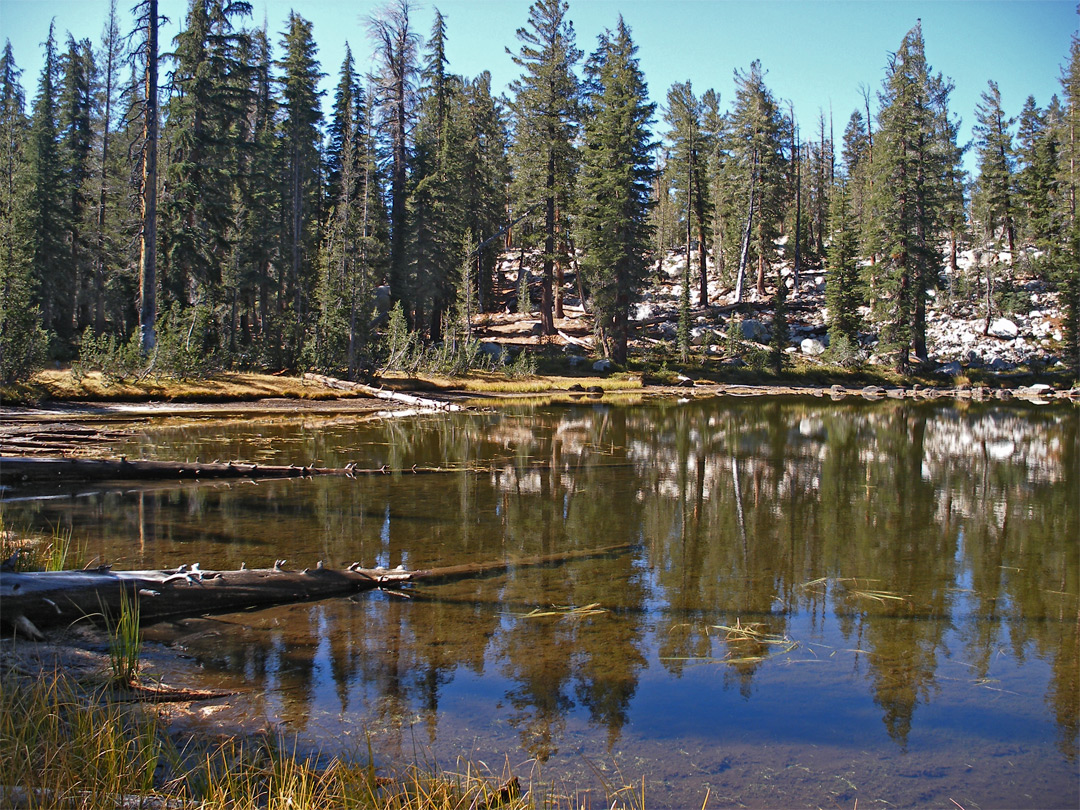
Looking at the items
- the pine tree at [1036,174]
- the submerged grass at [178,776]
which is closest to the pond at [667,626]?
the submerged grass at [178,776]

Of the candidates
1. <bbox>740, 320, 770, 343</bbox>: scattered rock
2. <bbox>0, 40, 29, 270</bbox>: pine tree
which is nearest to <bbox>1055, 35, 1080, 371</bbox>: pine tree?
<bbox>740, 320, 770, 343</bbox>: scattered rock

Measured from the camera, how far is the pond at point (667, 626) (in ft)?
15.2

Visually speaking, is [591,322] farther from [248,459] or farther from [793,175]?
[248,459]

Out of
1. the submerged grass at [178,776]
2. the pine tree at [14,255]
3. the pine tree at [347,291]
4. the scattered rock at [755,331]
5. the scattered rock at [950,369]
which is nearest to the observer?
the submerged grass at [178,776]

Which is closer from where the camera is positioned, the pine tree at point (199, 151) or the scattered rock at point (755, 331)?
the pine tree at point (199, 151)

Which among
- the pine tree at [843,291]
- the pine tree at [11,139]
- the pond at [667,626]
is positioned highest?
the pine tree at [11,139]

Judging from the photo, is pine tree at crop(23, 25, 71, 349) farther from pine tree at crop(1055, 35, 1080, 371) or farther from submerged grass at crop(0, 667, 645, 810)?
pine tree at crop(1055, 35, 1080, 371)

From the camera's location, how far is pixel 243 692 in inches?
206

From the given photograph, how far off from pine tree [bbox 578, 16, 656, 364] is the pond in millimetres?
27903

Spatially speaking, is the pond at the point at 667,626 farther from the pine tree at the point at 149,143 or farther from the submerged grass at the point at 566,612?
the pine tree at the point at 149,143

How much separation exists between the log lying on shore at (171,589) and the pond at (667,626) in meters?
0.20

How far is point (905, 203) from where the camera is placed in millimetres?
42250

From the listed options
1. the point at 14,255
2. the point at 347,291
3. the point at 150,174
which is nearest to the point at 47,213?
the point at 14,255

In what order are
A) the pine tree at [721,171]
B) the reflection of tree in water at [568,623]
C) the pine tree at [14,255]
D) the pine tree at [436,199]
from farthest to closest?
the pine tree at [721,171] → the pine tree at [436,199] → the pine tree at [14,255] → the reflection of tree in water at [568,623]
